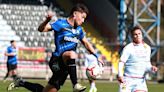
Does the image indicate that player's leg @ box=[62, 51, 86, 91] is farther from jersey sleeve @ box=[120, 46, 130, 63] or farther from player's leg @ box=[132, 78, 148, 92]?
player's leg @ box=[132, 78, 148, 92]

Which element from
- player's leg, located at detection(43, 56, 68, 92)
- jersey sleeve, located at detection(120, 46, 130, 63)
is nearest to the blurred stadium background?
jersey sleeve, located at detection(120, 46, 130, 63)

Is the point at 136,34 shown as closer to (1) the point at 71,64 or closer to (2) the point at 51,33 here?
(1) the point at 71,64

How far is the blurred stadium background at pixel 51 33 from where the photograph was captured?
112 feet

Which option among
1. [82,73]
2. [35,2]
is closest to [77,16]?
[82,73]

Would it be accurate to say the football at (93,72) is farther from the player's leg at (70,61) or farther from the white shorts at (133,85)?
the white shorts at (133,85)

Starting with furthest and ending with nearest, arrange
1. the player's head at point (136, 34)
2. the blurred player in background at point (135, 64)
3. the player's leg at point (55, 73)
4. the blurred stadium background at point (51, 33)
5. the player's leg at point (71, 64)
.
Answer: the blurred stadium background at point (51, 33), the blurred player in background at point (135, 64), the player's head at point (136, 34), the player's leg at point (55, 73), the player's leg at point (71, 64)

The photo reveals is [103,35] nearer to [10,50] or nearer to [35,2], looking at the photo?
[35,2]

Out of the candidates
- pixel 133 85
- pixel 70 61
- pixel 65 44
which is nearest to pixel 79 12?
pixel 65 44

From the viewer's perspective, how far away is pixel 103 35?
1682 inches

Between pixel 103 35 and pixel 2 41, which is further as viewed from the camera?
pixel 103 35

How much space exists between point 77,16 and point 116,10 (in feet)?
108

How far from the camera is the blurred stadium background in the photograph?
34.1m

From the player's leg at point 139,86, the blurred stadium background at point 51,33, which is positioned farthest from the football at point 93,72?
the blurred stadium background at point 51,33

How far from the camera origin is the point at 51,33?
127 ft
